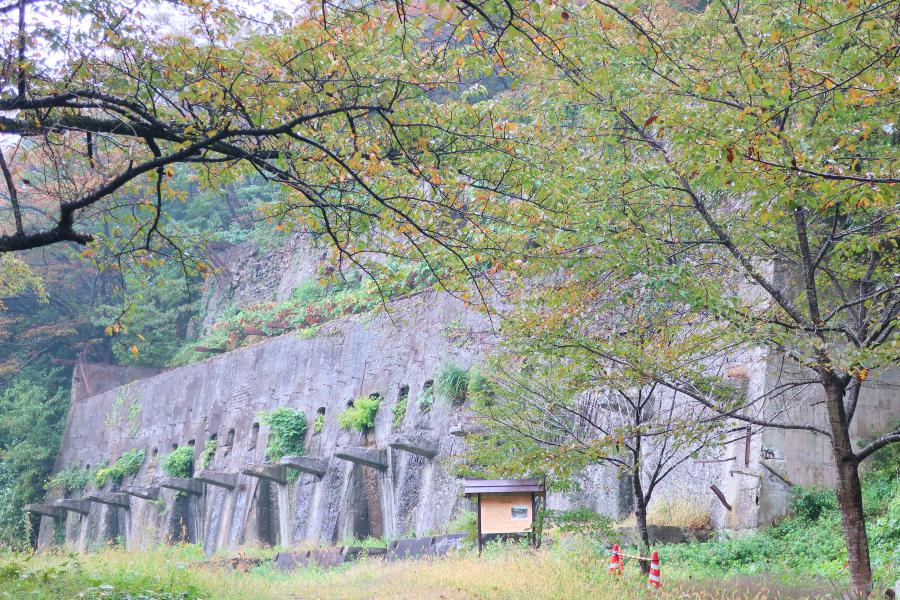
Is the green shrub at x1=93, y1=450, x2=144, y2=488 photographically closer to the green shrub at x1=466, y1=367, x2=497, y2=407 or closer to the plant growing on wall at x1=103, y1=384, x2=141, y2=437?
the plant growing on wall at x1=103, y1=384, x2=141, y2=437

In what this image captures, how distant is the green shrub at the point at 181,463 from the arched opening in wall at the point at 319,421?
695cm

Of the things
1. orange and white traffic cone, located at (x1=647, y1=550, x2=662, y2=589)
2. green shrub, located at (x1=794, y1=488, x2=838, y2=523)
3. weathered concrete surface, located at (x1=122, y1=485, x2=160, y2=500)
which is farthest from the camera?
weathered concrete surface, located at (x1=122, y1=485, x2=160, y2=500)

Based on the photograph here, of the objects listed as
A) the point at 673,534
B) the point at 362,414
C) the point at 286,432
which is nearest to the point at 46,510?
the point at 286,432

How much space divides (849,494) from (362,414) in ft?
41.0

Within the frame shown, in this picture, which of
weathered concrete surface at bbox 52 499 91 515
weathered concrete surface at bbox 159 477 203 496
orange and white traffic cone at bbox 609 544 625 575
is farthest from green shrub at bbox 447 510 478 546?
weathered concrete surface at bbox 52 499 91 515

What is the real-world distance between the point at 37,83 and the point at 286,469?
14331 millimetres

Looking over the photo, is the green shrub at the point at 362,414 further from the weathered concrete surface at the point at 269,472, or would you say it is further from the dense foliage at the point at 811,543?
the dense foliage at the point at 811,543

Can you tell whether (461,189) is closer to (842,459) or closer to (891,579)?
(842,459)

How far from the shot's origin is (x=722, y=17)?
8547 mm

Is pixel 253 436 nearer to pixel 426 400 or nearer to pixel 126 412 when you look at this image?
pixel 426 400

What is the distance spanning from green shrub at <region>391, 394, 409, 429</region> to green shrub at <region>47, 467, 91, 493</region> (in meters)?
18.2

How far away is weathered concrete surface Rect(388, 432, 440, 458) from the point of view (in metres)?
15.5

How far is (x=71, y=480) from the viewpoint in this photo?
104ft

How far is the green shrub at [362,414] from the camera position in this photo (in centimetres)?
1845
